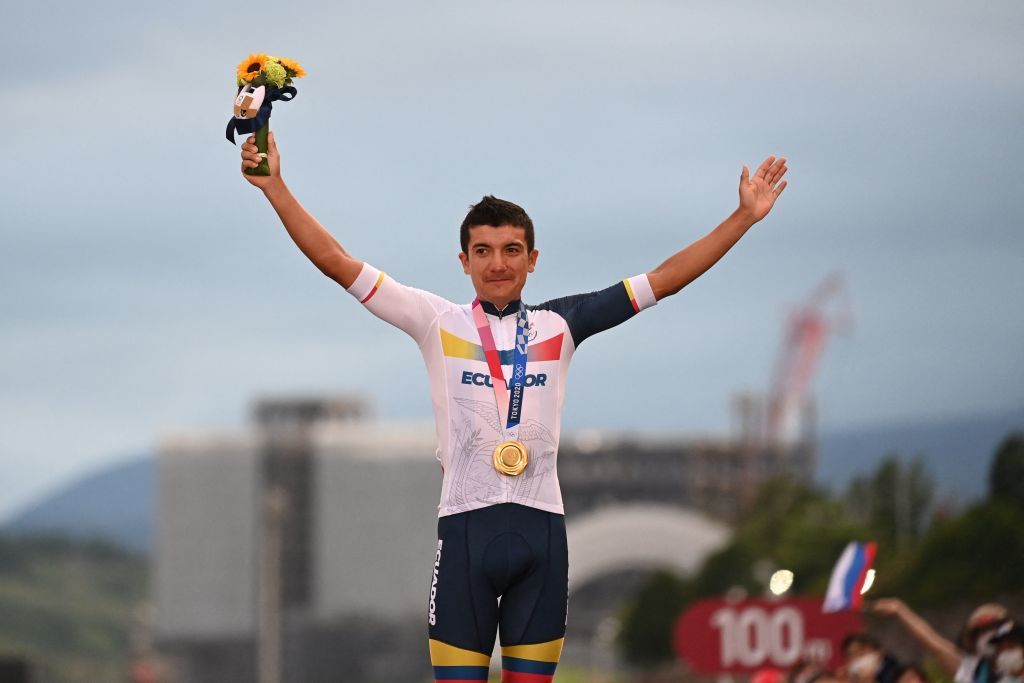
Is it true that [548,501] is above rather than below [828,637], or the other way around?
above

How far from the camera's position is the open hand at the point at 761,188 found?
8867 mm

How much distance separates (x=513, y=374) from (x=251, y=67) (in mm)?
1799

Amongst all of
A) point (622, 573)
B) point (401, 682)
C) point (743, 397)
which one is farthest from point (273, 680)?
point (743, 397)

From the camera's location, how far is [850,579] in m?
16.6

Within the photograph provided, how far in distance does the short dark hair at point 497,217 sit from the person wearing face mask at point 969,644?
5.83 m

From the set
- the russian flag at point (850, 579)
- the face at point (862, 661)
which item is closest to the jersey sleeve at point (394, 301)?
the face at point (862, 661)

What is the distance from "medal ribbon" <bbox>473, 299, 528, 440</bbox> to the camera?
8.48 meters

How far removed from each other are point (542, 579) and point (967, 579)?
69.8ft

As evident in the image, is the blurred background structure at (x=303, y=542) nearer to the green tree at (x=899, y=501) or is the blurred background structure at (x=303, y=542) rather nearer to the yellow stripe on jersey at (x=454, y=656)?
the green tree at (x=899, y=501)

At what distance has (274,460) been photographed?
465 ft

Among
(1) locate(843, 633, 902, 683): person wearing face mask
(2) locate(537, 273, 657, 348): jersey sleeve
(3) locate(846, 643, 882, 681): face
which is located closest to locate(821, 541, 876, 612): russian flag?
(1) locate(843, 633, 902, 683): person wearing face mask

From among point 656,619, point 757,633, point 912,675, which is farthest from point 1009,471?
point 656,619

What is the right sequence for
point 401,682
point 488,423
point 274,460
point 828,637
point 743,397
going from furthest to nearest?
point 743,397
point 274,460
point 401,682
point 828,637
point 488,423

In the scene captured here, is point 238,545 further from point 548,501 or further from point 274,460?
point 548,501
